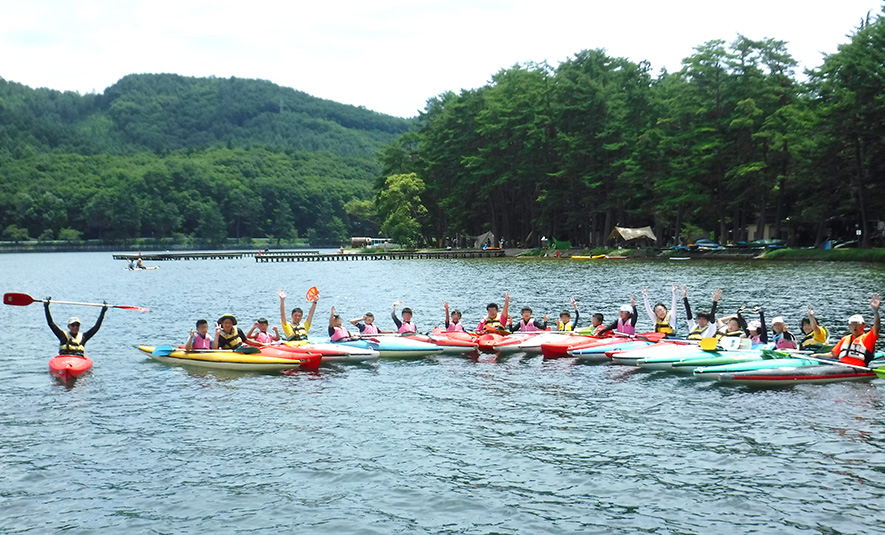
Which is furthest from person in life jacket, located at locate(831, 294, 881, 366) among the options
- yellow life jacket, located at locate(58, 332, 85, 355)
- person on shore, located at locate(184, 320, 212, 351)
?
yellow life jacket, located at locate(58, 332, 85, 355)

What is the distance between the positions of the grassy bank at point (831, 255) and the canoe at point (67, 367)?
63277mm

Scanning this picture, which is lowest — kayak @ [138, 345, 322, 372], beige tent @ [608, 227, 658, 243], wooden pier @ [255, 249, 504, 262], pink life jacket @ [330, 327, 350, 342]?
kayak @ [138, 345, 322, 372]

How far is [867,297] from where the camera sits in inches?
1690

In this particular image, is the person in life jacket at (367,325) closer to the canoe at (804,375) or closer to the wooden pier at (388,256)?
the canoe at (804,375)

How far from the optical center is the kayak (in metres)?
24.4

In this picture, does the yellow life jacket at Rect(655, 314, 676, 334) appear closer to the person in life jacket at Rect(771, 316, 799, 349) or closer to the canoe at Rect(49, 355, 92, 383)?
the person in life jacket at Rect(771, 316, 799, 349)

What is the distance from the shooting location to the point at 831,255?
7244cm

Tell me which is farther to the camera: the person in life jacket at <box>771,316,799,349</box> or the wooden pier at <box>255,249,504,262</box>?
the wooden pier at <box>255,249,504,262</box>

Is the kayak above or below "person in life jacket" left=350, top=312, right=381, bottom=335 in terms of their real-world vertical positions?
below

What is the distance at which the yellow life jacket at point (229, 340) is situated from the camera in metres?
25.1

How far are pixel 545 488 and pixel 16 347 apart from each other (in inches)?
1012

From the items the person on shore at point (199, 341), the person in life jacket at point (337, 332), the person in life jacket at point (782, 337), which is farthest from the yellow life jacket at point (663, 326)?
the person on shore at point (199, 341)

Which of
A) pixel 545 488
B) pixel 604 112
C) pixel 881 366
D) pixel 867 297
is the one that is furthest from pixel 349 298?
pixel 604 112

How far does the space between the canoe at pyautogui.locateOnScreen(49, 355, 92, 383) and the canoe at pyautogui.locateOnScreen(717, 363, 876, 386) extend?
61.3 feet
